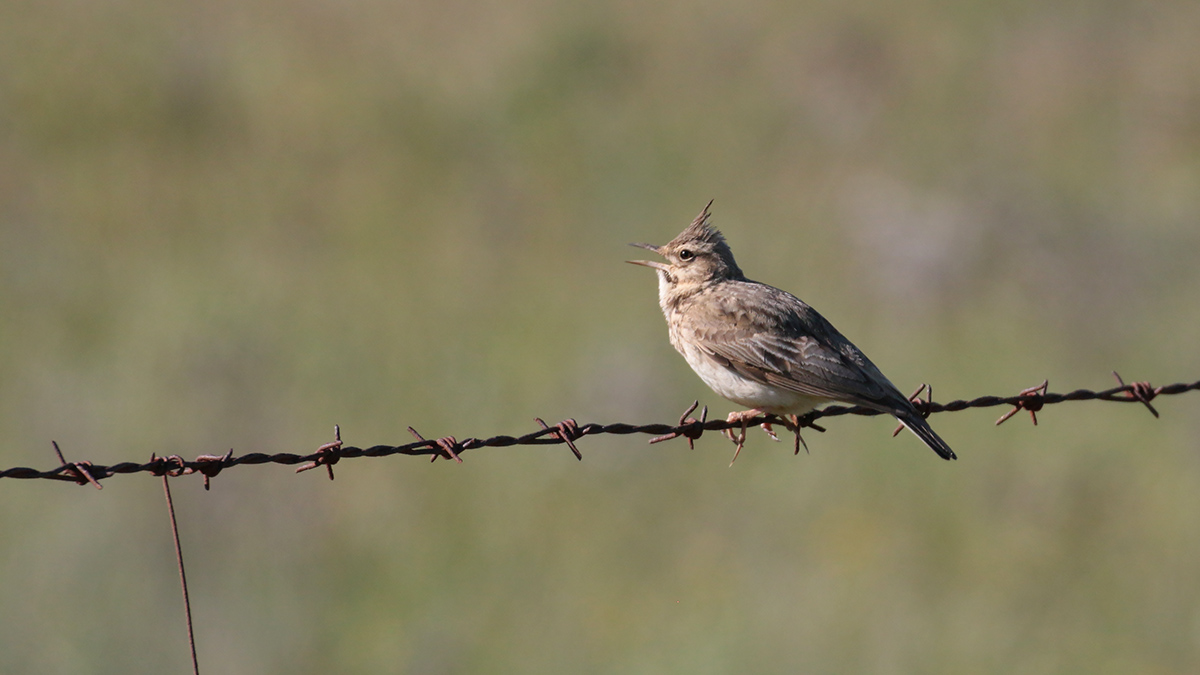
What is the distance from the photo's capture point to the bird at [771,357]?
238 inches

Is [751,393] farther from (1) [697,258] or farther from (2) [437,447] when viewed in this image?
(2) [437,447]

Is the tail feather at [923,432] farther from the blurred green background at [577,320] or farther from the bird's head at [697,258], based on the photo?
the blurred green background at [577,320]

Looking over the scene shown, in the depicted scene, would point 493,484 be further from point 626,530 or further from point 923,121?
point 923,121

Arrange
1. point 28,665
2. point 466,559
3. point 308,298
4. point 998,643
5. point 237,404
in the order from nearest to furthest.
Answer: point 28,665, point 998,643, point 466,559, point 237,404, point 308,298

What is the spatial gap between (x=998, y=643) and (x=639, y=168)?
7337mm

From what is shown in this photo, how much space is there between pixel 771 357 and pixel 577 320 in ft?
17.8

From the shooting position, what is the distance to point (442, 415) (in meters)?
10.3

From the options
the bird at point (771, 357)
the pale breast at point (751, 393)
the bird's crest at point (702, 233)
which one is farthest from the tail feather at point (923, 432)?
the bird's crest at point (702, 233)

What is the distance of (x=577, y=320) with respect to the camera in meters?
11.7

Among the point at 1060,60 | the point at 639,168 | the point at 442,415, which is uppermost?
the point at 1060,60

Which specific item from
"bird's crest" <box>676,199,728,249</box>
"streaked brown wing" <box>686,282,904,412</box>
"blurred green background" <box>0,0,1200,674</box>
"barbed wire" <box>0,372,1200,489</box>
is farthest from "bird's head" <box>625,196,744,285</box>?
"blurred green background" <box>0,0,1200,674</box>

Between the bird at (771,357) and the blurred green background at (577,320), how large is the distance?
228cm

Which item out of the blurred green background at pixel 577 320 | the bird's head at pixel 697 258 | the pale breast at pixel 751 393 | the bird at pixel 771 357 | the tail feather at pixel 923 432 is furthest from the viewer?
the blurred green background at pixel 577 320

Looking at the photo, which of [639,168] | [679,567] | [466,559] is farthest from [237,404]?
[639,168]
